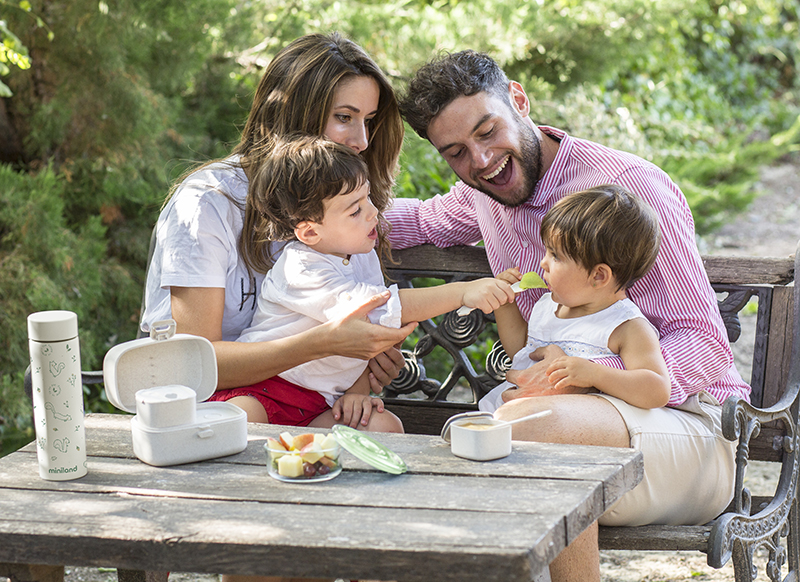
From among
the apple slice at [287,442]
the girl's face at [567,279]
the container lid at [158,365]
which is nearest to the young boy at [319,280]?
the girl's face at [567,279]

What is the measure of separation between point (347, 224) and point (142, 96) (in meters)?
1.88

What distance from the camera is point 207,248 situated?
2307 millimetres

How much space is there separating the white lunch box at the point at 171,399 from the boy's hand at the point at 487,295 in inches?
29.2

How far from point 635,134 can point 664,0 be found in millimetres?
1439

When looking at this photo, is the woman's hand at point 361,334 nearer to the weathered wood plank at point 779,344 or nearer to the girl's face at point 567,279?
the girl's face at point 567,279

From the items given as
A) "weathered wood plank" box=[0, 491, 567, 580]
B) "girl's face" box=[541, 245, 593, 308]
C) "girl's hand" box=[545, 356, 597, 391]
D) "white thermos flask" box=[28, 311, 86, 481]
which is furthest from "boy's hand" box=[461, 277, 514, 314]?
"white thermos flask" box=[28, 311, 86, 481]

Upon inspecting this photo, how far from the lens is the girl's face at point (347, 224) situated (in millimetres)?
2254

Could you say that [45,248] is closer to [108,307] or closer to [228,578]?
[108,307]


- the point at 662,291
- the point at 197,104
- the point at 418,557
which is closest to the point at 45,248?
the point at 197,104

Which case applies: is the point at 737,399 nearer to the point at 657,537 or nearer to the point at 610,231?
the point at 657,537

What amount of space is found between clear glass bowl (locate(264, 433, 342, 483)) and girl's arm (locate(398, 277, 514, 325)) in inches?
27.5

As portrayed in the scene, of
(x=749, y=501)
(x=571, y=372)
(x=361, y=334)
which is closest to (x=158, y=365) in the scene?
(x=361, y=334)

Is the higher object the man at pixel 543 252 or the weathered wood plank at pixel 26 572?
the man at pixel 543 252

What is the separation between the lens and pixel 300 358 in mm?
2232
